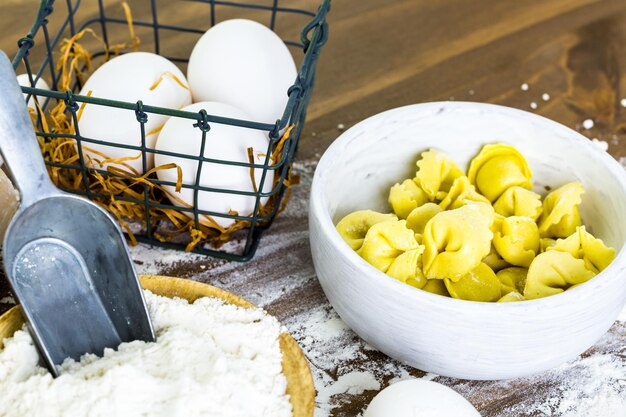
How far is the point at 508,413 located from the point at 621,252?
0.14 m

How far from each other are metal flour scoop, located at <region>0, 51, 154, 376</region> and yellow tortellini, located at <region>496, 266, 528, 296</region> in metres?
0.27

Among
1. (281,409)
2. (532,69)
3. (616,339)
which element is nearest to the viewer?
(281,409)

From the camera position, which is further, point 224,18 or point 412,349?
point 224,18

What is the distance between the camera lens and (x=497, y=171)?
2.32 ft

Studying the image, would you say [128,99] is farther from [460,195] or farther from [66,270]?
[460,195]

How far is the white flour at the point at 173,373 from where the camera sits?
0.51m

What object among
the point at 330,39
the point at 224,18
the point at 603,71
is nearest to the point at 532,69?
the point at 603,71

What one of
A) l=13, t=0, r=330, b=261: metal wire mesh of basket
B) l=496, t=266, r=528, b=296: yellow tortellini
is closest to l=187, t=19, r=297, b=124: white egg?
l=13, t=0, r=330, b=261: metal wire mesh of basket

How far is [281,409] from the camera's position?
538 millimetres

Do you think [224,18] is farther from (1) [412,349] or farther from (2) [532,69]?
(1) [412,349]

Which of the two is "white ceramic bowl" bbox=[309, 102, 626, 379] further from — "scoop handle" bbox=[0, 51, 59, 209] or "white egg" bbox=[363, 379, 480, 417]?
"scoop handle" bbox=[0, 51, 59, 209]

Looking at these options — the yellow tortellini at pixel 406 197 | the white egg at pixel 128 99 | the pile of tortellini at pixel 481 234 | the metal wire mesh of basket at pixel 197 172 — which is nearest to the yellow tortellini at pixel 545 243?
the pile of tortellini at pixel 481 234

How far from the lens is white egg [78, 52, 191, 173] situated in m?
0.68

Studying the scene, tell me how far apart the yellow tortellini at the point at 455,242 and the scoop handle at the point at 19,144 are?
28 centimetres
